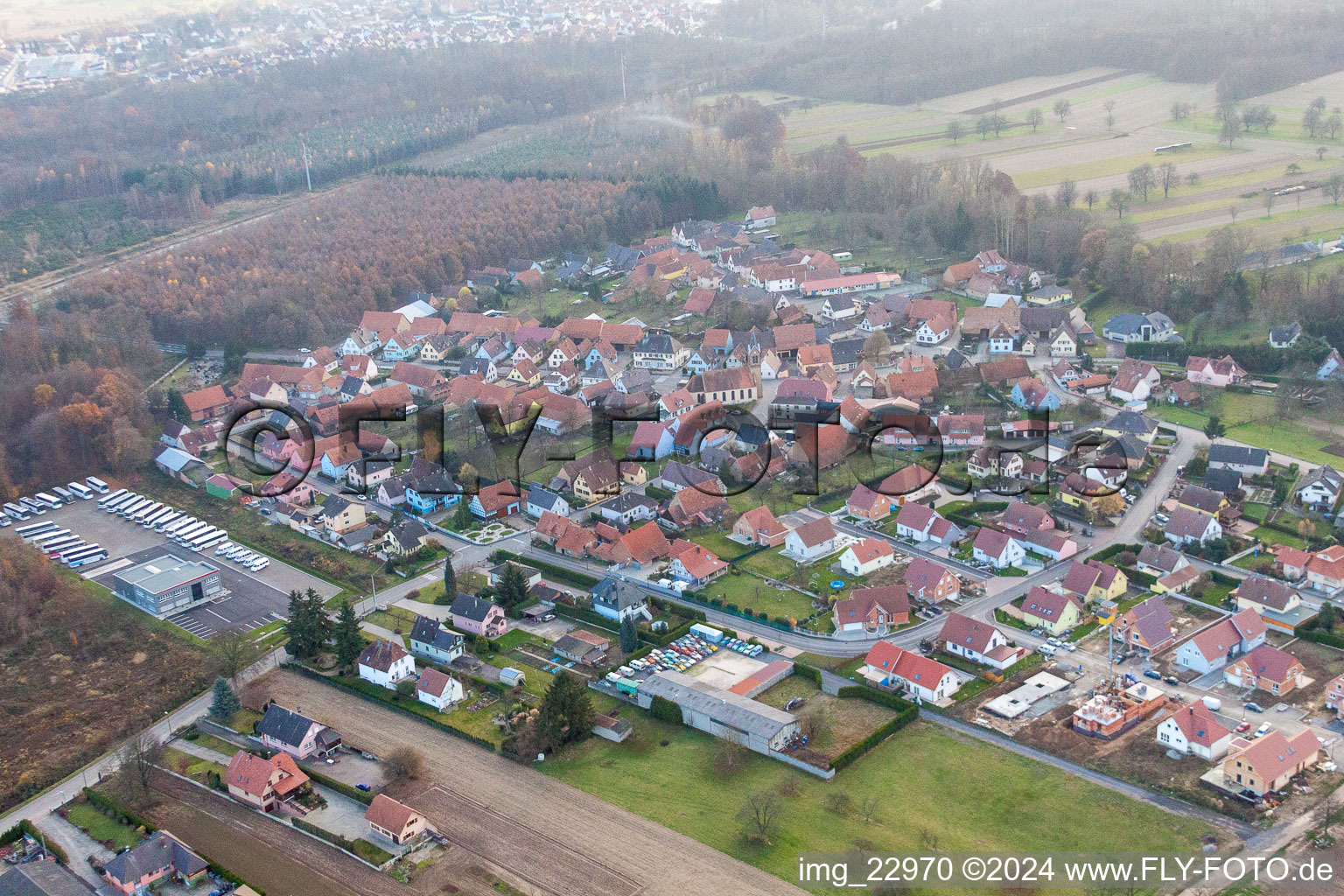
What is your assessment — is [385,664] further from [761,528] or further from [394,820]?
[761,528]

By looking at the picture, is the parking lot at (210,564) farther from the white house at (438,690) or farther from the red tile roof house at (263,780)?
the red tile roof house at (263,780)

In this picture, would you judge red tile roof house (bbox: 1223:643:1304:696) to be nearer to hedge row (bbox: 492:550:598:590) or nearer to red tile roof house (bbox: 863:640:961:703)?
red tile roof house (bbox: 863:640:961:703)

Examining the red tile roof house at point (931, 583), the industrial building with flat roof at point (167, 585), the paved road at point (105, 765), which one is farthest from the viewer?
the industrial building with flat roof at point (167, 585)

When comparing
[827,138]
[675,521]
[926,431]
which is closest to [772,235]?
[827,138]

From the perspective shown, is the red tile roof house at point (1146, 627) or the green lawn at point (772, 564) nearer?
the red tile roof house at point (1146, 627)

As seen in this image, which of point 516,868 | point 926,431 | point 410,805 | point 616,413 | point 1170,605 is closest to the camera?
point 516,868

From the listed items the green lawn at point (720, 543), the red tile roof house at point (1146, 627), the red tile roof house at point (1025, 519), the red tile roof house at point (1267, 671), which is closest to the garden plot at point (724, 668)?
the green lawn at point (720, 543)

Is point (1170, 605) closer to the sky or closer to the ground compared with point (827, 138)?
closer to the ground

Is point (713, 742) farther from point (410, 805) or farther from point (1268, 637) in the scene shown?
point (1268, 637)
